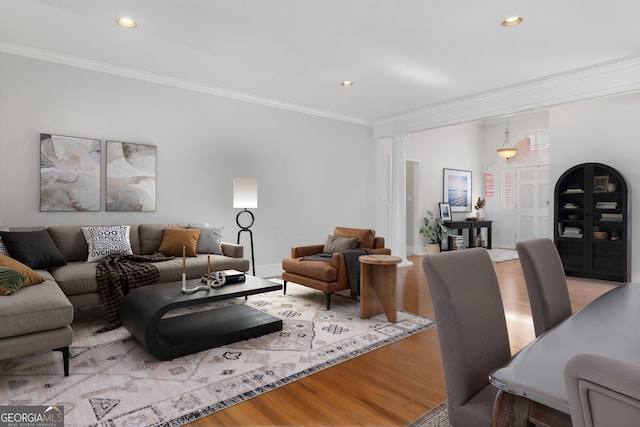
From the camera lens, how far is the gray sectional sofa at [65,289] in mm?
2291

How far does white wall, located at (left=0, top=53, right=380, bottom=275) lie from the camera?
3.95m

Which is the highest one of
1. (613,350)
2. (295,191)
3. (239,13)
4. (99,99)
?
(239,13)

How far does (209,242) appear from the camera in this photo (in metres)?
4.62

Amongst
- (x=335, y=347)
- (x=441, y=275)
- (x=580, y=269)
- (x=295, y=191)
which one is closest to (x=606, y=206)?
(x=580, y=269)

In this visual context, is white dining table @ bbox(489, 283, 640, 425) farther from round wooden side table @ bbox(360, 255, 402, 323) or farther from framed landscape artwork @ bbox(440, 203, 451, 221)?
framed landscape artwork @ bbox(440, 203, 451, 221)

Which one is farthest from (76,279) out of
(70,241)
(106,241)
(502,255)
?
(502,255)

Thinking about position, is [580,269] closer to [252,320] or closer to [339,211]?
[339,211]

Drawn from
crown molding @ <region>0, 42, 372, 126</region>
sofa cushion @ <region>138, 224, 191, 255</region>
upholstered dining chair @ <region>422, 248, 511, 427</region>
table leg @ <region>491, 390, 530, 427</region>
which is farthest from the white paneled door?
table leg @ <region>491, 390, 530, 427</region>

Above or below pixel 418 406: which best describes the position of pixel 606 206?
above

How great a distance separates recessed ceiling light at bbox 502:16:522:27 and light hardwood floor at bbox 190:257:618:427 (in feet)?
8.65

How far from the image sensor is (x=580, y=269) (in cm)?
583

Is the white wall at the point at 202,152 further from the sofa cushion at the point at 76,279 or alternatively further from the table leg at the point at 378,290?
the table leg at the point at 378,290

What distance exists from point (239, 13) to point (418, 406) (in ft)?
10.2

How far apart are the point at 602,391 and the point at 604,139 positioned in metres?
6.58
